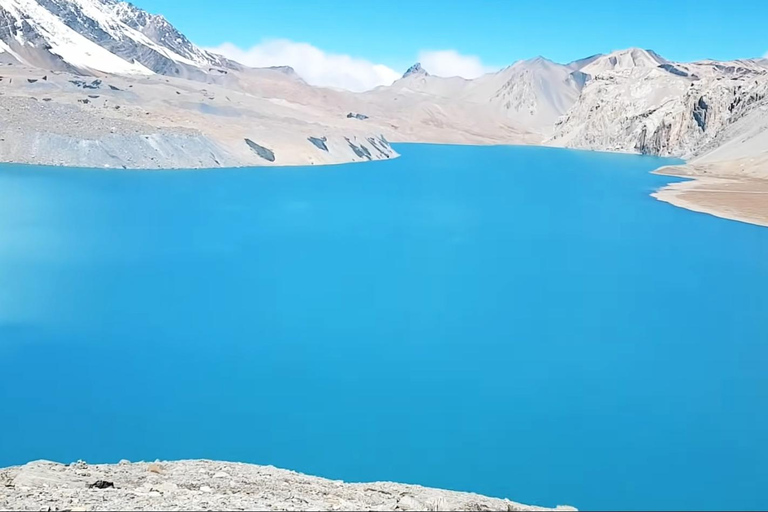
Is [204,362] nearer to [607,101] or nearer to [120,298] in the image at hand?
[120,298]

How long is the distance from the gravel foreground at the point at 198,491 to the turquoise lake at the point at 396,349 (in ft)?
5.98

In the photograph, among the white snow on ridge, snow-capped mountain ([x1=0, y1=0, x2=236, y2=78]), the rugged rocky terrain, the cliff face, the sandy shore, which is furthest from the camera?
the white snow on ridge

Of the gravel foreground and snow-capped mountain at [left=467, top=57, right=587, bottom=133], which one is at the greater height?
snow-capped mountain at [left=467, top=57, right=587, bottom=133]

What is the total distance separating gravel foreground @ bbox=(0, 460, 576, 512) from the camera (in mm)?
7465

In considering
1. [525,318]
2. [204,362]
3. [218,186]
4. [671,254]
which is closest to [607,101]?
[218,186]

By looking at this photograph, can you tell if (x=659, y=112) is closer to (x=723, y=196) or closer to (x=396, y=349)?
(x=723, y=196)

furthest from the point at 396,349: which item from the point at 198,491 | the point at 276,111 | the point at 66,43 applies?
the point at 66,43

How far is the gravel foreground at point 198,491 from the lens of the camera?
7.46 metres

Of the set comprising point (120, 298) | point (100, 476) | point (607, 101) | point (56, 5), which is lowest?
point (100, 476)

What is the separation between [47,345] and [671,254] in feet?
78.7

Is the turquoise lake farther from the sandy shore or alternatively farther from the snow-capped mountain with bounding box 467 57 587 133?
the snow-capped mountain with bounding box 467 57 587 133

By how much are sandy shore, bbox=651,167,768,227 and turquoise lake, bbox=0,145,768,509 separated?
4.41 metres

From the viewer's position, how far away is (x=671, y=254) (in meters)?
29.9

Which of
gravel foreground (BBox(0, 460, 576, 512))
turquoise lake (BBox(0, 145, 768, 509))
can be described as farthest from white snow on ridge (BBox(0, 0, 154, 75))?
gravel foreground (BBox(0, 460, 576, 512))
